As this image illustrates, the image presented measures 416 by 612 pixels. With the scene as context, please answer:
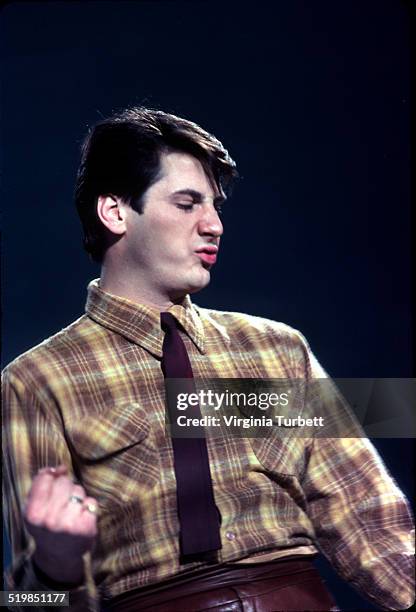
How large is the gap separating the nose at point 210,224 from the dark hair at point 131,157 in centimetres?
8

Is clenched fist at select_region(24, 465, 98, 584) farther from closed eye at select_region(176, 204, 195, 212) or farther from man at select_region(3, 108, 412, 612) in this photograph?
closed eye at select_region(176, 204, 195, 212)

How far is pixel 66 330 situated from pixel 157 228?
0.83 ft

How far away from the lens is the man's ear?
1.57 metres

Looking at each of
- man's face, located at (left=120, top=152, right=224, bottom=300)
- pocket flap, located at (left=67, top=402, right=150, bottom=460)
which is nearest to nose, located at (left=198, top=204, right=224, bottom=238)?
man's face, located at (left=120, top=152, right=224, bottom=300)

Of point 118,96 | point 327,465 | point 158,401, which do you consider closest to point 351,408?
Result: point 327,465

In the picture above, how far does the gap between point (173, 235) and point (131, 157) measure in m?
0.18

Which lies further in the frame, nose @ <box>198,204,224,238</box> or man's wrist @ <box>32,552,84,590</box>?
nose @ <box>198,204,224,238</box>

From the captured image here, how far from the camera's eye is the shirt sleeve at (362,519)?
149 centimetres

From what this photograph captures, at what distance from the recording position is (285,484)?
4.90ft

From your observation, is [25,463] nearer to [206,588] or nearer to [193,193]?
[206,588]

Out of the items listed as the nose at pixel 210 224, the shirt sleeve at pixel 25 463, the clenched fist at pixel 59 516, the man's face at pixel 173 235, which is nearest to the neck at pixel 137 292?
the man's face at pixel 173 235

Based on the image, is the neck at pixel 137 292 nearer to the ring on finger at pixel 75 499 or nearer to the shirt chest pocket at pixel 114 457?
the shirt chest pocket at pixel 114 457

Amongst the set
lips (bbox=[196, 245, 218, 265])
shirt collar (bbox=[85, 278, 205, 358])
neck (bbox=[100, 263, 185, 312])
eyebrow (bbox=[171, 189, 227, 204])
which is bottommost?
shirt collar (bbox=[85, 278, 205, 358])

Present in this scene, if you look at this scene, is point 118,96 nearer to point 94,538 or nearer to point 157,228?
point 157,228
